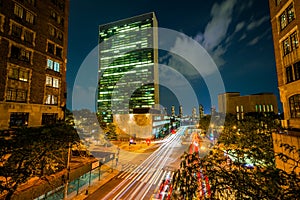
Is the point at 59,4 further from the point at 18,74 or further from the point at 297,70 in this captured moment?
the point at 297,70

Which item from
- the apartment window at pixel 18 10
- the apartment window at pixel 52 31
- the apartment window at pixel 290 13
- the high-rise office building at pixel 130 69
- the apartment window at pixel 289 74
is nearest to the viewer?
the apartment window at pixel 290 13

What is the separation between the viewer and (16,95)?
21109 mm

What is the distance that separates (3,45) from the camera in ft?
65.1

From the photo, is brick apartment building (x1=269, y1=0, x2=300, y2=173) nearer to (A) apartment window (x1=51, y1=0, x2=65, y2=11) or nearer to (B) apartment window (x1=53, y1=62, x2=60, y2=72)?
(B) apartment window (x1=53, y1=62, x2=60, y2=72)

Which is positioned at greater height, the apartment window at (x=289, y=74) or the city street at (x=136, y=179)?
the apartment window at (x=289, y=74)

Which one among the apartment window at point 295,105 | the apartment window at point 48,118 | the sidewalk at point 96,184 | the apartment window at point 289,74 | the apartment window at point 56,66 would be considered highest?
the apartment window at point 56,66

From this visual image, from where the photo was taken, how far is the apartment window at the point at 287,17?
15762 millimetres

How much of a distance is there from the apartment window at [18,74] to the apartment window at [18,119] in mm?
5061

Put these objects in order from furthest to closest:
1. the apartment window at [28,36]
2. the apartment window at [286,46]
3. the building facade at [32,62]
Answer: the apartment window at [28,36], the building facade at [32,62], the apartment window at [286,46]

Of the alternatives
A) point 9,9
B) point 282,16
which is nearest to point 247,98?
point 282,16

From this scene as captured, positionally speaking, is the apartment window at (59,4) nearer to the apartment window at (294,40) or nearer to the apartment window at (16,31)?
the apartment window at (16,31)

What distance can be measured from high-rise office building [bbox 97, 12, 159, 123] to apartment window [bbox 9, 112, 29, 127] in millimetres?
118067

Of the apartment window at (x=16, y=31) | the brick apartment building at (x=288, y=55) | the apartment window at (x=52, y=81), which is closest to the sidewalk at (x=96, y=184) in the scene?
the apartment window at (x=52, y=81)

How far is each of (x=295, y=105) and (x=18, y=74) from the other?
34.7 metres
